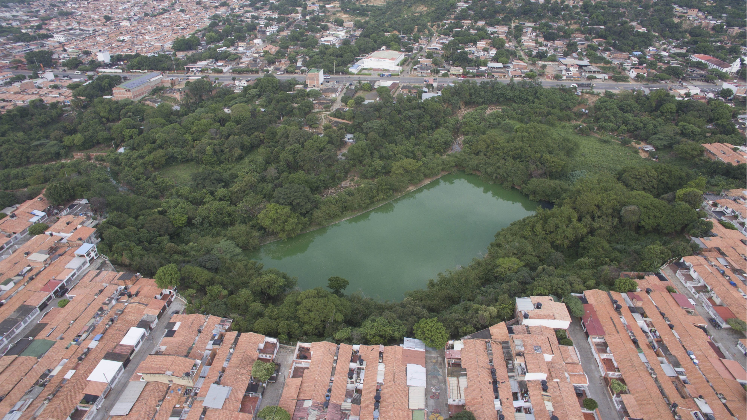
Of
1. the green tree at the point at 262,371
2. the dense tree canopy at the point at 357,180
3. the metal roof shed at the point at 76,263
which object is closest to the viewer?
the green tree at the point at 262,371

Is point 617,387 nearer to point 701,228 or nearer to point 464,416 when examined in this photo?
point 464,416

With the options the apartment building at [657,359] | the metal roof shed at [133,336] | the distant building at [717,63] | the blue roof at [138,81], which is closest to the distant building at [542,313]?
the apartment building at [657,359]

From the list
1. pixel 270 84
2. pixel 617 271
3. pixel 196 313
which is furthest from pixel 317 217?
pixel 270 84

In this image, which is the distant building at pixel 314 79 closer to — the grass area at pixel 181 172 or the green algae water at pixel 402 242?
the grass area at pixel 181 172

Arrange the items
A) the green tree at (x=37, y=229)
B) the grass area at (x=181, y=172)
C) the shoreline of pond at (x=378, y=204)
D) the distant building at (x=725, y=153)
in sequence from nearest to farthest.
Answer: the green tree at (x=37, y=229) < the shoreline of pond at (x=378, y=204) < the distant building at (x=725, y=153) < the grass area at (x=181, y=172)

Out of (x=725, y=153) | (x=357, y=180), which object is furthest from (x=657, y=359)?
(x=725, y=153)
